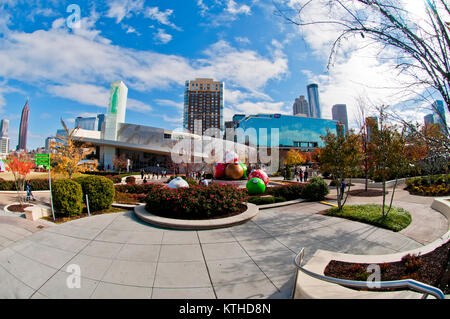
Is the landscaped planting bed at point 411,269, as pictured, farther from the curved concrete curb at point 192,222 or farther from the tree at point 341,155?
the tree at point 341,155

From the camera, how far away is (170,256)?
4.01 metres

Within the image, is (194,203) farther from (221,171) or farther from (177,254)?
(221,171)

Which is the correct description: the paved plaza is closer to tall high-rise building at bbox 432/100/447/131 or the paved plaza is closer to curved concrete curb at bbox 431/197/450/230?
curved concrete curb at bbox 431/197/450/230

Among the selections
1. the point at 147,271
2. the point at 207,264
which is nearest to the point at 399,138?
the point at 207,264

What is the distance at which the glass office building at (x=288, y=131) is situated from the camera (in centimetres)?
8251

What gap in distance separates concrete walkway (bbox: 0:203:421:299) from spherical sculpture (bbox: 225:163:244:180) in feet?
46.6

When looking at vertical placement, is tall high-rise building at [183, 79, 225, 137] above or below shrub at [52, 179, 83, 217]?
above

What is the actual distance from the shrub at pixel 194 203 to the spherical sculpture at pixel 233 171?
42.6ft

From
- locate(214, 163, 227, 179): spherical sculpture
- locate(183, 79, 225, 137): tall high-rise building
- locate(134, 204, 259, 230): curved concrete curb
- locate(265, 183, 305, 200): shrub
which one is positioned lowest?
locate(134, 204, 259, 230): curved concrete curb

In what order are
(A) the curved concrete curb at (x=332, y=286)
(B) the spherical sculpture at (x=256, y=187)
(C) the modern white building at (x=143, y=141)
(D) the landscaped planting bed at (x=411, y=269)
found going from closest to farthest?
1. (A) the curved concrete curb at (x=332, y=286)
2. (D) the landscaped planting bed at (x=411, y=269)
3. (B) the spherical sculpture at (x=256, y=187)
4. (C) the modern white building at (x=143, y=141)

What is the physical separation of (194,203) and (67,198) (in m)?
5.02

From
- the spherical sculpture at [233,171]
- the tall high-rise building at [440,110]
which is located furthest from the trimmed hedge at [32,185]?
the tall high-rise building at [440,110]

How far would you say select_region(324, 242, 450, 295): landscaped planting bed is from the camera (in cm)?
291

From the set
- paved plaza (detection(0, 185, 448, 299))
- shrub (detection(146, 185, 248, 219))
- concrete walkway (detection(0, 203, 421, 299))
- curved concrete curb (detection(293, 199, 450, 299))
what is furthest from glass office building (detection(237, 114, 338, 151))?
curved concrete curb (detection(293, 199, 450, 299))
